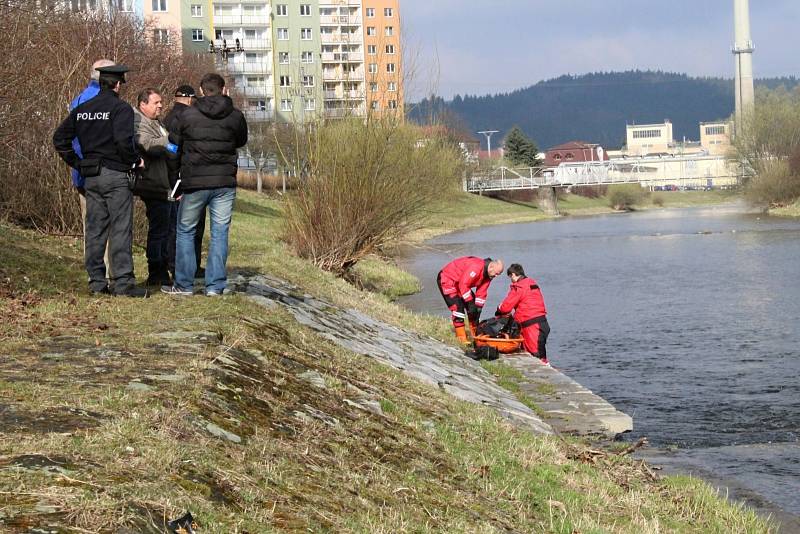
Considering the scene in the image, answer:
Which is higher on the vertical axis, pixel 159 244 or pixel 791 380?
pixel 159 244

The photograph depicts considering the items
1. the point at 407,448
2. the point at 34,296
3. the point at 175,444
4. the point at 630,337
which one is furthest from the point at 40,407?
the point at 630,337

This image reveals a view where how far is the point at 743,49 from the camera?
A: 155 metres


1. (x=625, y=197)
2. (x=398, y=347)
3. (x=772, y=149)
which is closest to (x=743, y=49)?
(x=625, y=197)

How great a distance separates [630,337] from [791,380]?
17.6 feet

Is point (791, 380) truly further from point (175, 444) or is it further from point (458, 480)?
point (175, 444)

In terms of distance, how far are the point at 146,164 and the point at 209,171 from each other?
2.71 ft

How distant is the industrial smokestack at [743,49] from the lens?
15375 cm

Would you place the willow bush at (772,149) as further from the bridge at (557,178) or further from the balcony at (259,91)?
the balcony at (259,91)

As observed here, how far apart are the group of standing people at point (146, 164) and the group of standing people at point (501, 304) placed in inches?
230

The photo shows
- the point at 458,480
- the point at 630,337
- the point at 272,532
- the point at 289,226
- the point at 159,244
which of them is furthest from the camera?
the point at 289,226

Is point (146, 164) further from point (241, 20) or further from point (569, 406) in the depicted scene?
point (241, 20)

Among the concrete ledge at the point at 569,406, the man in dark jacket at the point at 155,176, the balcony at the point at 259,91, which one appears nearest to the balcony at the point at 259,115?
the balcony at the point at 259,91

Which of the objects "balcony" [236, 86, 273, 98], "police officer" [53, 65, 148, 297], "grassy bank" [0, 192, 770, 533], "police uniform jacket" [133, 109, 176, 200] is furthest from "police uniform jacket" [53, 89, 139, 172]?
"balcony" [236, 86, 273, 98]

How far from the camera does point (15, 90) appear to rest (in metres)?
14.4
